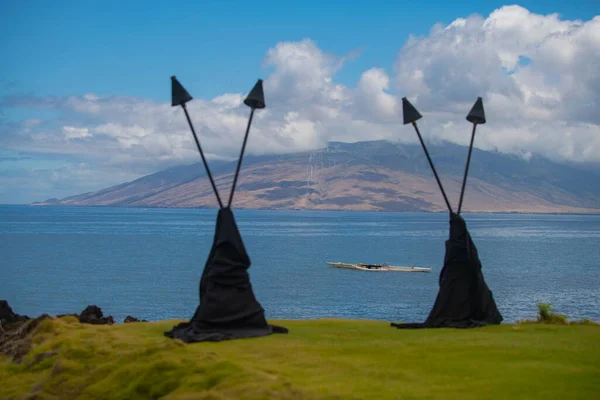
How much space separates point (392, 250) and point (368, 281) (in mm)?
47481

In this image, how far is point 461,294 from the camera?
21953mm

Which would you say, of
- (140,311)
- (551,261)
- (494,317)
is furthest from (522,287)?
(494,317)

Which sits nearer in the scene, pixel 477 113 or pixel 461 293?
pixel 461 293

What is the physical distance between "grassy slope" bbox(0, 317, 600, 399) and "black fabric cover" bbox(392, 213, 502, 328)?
2805 millimetres

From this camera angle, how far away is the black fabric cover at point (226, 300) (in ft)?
63.6

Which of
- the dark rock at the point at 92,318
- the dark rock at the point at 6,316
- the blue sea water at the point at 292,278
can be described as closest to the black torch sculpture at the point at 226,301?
the dark rock at the point at 92,318

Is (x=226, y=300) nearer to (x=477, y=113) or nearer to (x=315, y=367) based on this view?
(x=315, y=367)

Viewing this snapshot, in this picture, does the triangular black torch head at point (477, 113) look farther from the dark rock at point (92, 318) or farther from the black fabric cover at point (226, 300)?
the dark rock at point (92, 318)

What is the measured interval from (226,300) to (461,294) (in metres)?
7.72

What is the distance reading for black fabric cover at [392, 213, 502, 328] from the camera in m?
21.8

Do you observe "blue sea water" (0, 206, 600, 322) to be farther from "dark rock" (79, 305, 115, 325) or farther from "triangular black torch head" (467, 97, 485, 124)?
"triangular black torch head" (467, 97, 485, 124)

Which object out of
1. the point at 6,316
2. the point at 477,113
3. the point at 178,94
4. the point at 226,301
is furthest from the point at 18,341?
the point at 477,113

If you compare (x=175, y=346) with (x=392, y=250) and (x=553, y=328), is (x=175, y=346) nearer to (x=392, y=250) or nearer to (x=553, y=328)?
(x=553, y=328)

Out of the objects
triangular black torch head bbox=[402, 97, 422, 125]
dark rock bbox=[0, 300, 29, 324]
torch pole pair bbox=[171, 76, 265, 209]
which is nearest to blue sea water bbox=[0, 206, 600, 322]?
dark rock bbox=[0, 300, 29, 324]
